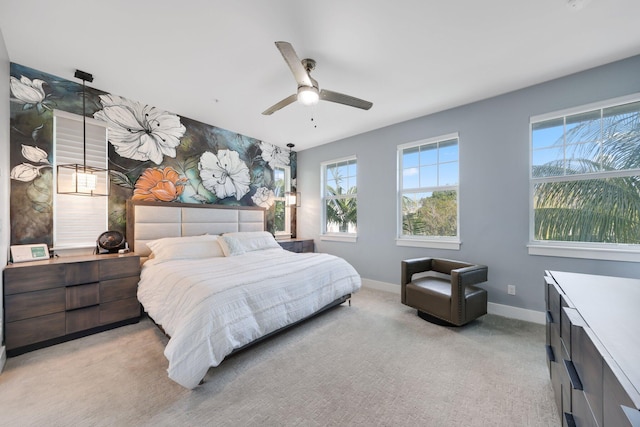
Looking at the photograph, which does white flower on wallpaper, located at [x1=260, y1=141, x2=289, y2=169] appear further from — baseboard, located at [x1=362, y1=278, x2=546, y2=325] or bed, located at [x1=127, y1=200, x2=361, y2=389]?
baseboard, located at [x1=362, y1=278, x2=546, y2=325]

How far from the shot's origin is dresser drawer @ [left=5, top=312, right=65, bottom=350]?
2.20m

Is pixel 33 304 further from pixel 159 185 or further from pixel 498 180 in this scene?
pixel 498 180

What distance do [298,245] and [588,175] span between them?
4310mm

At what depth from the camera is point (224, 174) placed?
14.9 ft

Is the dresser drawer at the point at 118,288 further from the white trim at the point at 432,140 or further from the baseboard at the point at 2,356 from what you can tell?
the white trim at the point at 432,140

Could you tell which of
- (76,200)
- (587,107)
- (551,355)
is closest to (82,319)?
(76,200)

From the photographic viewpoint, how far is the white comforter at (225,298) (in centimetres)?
179

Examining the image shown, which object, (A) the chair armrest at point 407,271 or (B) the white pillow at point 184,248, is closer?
(B) the white pillow at point 184,248

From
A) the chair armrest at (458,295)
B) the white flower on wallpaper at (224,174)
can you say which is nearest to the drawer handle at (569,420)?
the chair armrest at (458,295)

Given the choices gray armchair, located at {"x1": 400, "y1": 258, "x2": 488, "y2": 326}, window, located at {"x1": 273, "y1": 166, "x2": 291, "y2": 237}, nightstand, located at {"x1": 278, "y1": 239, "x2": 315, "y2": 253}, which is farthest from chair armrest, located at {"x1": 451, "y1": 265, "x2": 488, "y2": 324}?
window, located at {"x1": 273, "y1": 166, "x2": 291, "y2": 237}

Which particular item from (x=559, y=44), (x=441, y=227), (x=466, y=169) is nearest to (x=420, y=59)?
(x=559, y=44)

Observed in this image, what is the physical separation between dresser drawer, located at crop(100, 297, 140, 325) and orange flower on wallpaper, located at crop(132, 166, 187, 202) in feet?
4.77

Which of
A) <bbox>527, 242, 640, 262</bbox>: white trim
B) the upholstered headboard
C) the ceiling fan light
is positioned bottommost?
<bbox>527, 242, 640, 262</bbox>: white trim

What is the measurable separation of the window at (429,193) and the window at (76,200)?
171 inches
